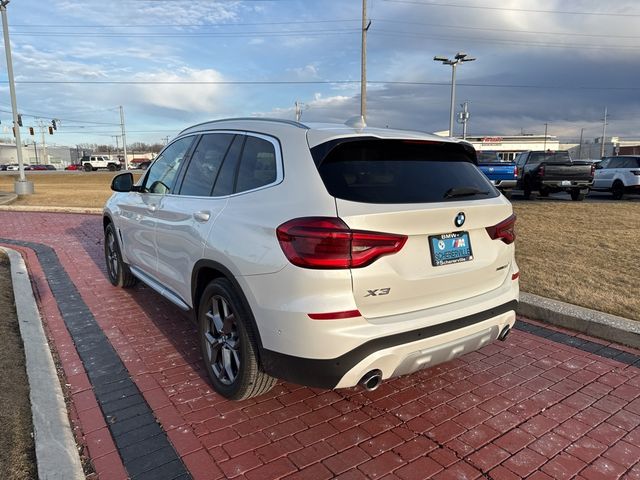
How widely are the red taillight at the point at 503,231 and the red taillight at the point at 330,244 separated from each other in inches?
37.8

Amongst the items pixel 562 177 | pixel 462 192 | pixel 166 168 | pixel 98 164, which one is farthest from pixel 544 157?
pixel 98 164

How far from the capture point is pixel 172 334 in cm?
452

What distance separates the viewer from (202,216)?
3.40 m

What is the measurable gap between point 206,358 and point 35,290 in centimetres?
364

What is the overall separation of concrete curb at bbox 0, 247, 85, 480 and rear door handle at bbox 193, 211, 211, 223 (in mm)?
1495

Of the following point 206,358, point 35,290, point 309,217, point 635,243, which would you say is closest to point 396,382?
point 206,358

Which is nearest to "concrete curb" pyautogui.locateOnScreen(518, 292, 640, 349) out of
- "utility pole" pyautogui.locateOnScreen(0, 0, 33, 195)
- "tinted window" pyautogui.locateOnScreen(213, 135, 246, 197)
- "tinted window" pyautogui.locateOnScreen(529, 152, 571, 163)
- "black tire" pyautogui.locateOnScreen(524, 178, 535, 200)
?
"tinted window" pyautogui.locateOnScreen(213, 135, 246, 197)

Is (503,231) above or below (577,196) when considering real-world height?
above

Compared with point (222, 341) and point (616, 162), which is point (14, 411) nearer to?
point (222, 341)

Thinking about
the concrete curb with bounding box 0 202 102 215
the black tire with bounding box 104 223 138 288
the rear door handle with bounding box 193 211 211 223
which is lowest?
the concrete curb with bounding box 0 202 102 215

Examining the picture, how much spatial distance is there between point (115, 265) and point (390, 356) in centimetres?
444

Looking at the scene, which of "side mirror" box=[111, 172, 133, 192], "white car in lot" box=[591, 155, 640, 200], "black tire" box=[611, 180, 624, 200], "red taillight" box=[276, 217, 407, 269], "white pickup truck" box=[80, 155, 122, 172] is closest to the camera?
"red taillight" box=[276, 217, 407, 269]

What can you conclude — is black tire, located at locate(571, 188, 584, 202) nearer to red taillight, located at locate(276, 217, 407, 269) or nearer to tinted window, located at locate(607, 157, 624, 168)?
tinted window, located at locate(607, 157, 624, 168)

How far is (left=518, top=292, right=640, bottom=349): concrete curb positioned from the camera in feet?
13.9
